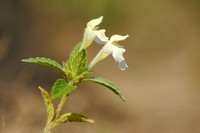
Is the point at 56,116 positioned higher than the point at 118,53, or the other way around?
the point at 118,53

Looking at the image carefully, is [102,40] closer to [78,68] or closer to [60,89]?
[78,68]

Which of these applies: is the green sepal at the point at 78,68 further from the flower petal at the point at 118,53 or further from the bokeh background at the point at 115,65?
the bokeh background at the point at 115,65

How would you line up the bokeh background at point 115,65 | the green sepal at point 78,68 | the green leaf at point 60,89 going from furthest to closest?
the bokeh background at point 115,65 → the green sepal at point 78,68 → the green leaf at point 60,89

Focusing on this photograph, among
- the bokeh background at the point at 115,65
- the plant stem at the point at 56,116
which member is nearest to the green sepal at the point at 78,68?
the plant stem at the point at 56,116

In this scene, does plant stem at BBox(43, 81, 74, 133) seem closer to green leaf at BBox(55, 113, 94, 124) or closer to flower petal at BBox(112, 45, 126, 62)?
green leaf at BBox(55, 113, 94, 124)

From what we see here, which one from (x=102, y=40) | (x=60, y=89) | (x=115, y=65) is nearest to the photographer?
(x=60, y=89)

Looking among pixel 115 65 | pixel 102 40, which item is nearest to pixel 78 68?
pixel 102 40

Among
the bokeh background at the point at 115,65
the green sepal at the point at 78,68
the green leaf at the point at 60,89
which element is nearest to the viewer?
the green leaf at the point at 60,89

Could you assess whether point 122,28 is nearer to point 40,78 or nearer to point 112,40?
point 40,78

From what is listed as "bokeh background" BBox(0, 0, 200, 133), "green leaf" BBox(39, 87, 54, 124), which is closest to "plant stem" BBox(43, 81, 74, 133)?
"green leaf" BBox(39, 87, 54, 124)

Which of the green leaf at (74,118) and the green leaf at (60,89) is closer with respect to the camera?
the green leaf at (60,89)

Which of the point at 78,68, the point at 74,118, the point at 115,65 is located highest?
the point at 115,65
